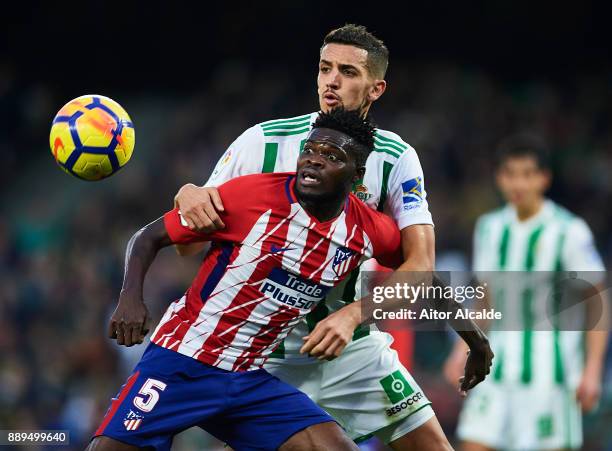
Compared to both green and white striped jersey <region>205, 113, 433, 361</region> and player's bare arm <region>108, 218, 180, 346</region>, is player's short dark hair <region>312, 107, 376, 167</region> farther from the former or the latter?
player's bare arm <region>108, 218, 180, 346</region>

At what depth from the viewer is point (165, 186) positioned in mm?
12781

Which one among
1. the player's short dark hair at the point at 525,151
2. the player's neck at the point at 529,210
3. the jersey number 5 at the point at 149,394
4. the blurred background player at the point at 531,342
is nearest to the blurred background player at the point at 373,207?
the jersey number 5 at the point at 149,394

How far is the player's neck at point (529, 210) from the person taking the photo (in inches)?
280

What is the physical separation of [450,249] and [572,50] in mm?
3946

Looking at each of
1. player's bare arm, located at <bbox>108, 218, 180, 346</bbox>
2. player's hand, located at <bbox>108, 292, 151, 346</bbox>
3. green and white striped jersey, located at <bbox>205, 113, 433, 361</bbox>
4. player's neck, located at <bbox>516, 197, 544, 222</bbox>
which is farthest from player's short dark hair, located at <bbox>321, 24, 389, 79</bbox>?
player's neck, located at <bbox>516, 197, 544, 222</bbox>

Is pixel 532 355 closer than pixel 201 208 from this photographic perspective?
No

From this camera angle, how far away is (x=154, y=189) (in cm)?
1280

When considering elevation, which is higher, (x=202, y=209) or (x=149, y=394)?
(x=202, y=209)

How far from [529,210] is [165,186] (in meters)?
6.45

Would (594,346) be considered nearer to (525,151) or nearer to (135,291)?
(525,151)

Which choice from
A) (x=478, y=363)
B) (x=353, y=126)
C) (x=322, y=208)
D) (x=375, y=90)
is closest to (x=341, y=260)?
(x=322, y=208)

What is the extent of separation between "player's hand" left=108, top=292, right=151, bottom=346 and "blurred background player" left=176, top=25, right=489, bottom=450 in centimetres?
83

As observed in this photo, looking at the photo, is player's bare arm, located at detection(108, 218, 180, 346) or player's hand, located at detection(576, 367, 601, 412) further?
player's hand, located at detection(576, 367, 601, 412)

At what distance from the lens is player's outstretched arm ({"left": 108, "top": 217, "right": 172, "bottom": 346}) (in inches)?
164
